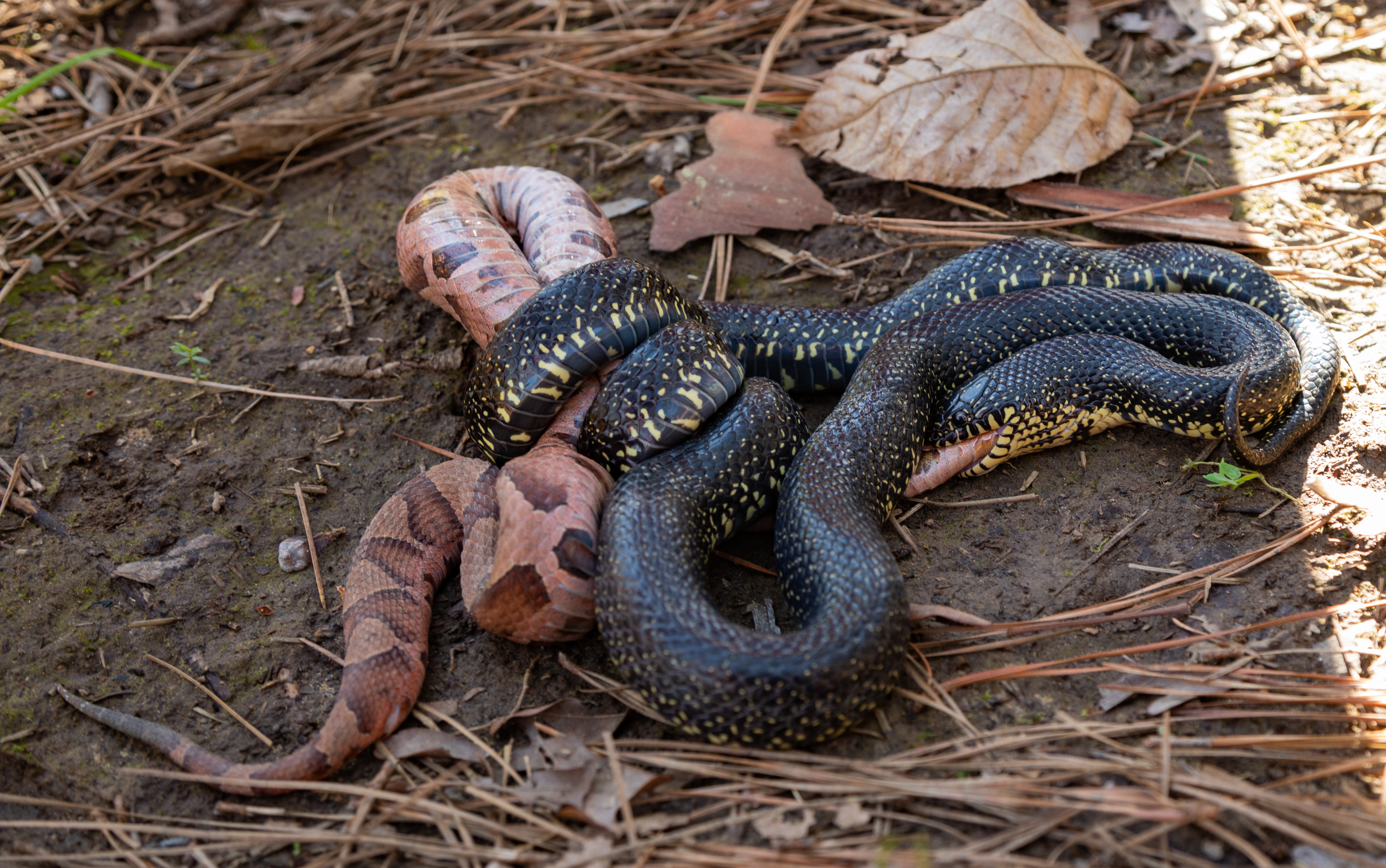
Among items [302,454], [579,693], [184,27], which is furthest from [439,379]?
[184,27]

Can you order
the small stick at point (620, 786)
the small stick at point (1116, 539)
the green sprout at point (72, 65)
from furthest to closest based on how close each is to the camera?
the green sprout at point (72, 65), the small stick at point (1116, 539), the small stick at point (620, 786)

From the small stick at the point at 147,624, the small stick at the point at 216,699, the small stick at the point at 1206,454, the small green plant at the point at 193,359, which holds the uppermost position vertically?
the small green plant at the point at 193,359

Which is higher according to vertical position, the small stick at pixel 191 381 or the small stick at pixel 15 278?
→ the small stick at pixel 15 278

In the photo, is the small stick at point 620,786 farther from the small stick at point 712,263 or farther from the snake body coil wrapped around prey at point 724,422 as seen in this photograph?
the small stick at point 712,263

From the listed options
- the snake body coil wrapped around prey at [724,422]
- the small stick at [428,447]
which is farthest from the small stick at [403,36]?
the small stick at [428,447]

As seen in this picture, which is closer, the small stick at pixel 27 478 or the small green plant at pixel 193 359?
the small stick at pixel 27 478

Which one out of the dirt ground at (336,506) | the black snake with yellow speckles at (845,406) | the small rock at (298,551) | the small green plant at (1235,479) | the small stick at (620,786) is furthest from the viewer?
the small rock at (298,551)

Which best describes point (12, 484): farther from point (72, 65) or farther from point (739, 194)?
point (739, 194)

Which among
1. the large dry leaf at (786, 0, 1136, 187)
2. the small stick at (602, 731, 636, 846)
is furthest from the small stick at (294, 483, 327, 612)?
the large dry leaf at (786, 0, 1136, 187)

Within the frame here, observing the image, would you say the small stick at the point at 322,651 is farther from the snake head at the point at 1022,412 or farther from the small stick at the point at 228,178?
the small stick at the point at 228,178
